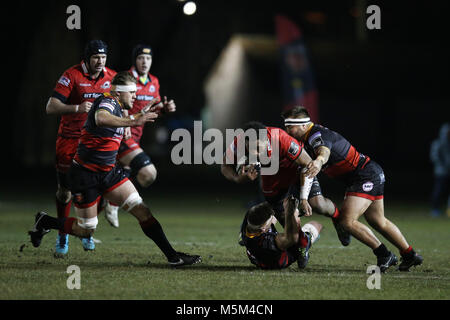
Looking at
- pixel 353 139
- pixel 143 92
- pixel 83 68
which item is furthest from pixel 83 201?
pixel 353 139

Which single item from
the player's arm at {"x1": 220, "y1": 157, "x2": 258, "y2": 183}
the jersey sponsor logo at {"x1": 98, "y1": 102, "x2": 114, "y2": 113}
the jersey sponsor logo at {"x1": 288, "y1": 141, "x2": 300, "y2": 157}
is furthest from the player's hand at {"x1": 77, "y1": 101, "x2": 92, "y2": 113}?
the jersey sponsor logo at {"x1": 288, "y1": 141, "x2": 300, "y2": 157}

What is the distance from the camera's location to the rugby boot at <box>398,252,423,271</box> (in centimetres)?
839

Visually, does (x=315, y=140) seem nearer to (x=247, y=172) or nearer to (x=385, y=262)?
(x=247, y=172)

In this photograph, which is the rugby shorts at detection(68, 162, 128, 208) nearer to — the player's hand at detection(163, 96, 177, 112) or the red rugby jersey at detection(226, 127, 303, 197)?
the player's hand at detection(163, 96, 177, 112)

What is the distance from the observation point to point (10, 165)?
2956 centimetres

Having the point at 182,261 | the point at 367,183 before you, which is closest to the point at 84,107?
the point at 182,261

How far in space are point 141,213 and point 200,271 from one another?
0.94m

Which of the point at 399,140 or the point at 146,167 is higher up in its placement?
the point at 146,167

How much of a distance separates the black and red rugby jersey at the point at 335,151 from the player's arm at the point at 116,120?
178 centimetres

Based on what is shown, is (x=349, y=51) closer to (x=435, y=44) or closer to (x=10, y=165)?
(x=435, y=44)

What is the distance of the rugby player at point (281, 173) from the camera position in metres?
7.82

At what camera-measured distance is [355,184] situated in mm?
8531

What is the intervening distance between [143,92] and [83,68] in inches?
62.3

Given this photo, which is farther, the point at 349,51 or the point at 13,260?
the point at 349,51
